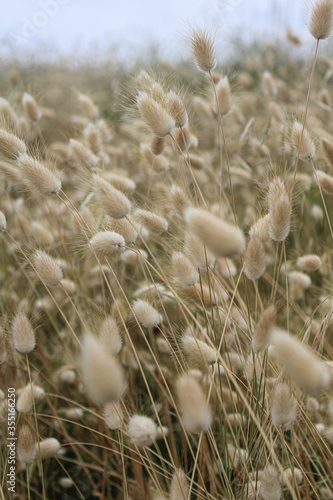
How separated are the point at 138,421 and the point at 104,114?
380 centimetres

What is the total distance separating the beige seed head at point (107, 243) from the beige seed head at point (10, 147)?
11.3 inches

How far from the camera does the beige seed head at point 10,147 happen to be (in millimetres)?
903

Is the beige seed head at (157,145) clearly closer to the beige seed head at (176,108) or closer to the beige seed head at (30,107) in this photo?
the beige seed head at (176,108)

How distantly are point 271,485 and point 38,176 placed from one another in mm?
754

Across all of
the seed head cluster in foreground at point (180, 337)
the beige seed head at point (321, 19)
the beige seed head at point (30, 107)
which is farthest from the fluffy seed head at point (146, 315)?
the beige seed head at point (30, 107)

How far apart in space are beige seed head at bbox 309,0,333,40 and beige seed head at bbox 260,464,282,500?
0.95 meters

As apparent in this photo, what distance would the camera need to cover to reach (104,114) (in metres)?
4.07

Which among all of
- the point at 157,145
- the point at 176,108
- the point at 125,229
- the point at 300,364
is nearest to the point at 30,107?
the point at 157,145

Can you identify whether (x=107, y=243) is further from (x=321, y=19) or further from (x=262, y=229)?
(x=321, y=19)

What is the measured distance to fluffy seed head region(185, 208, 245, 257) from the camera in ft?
2.00

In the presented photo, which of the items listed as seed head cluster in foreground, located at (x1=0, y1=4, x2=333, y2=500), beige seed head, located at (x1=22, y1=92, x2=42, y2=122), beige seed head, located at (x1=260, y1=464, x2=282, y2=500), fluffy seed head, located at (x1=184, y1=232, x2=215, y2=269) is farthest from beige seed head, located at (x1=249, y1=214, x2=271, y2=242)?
beige seed head, located at (x1=22, y1=92, x2=42, y2=122)

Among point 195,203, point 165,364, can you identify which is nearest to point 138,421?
point 195,203

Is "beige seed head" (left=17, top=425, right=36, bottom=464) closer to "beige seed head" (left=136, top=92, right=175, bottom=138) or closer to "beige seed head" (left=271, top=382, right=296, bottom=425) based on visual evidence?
"beige seed head" (left=271, top=382, right=296, bottom=425)

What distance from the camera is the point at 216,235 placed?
24.0 inches
